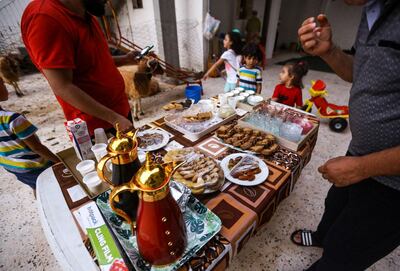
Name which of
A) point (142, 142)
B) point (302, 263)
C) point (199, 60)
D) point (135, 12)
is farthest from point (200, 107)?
point (135, 12)

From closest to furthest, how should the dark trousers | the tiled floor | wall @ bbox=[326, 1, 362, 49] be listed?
the dark trousers < the tiled floor < wall @ bbox=[326, 1, 362, 49]

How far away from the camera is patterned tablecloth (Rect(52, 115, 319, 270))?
65 centimetres

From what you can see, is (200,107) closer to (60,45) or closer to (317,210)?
(60,45)

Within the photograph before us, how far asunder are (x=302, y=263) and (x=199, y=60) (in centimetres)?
482

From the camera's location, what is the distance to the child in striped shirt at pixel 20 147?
1.13m

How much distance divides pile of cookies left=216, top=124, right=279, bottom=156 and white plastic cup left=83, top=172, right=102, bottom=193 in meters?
0.71

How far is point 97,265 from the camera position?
2.02 ft

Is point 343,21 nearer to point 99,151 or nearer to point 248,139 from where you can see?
point 248,139

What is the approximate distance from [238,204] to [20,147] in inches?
53.0

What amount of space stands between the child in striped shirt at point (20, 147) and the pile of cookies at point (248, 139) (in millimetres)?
1135

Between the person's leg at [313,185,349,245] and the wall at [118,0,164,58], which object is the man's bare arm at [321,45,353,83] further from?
the wall at [118,0,164,58]

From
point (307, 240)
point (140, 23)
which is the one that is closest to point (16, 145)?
point (307, 240)

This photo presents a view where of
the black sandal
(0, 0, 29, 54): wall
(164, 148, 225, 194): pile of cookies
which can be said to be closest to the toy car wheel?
the black sandal

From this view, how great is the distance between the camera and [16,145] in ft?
3.90
